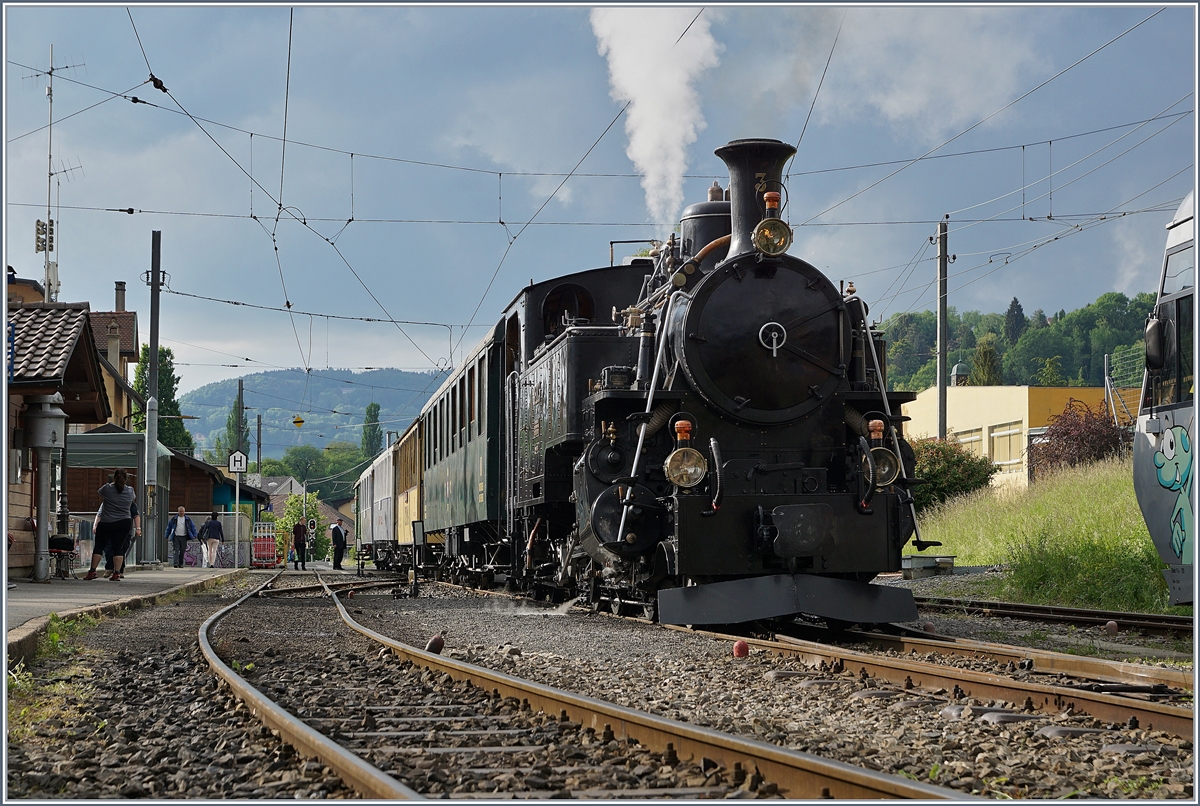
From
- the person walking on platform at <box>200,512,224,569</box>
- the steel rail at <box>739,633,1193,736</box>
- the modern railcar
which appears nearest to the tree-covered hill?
the person walking on platform at <box>200,512,224,569</box>

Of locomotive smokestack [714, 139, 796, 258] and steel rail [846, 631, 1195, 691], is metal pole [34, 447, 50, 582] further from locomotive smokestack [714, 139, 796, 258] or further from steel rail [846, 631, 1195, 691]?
steel rail [846, 631, 1195, 691]

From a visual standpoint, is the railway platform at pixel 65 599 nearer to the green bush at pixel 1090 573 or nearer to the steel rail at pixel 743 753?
the steel rail at pixel 743 753

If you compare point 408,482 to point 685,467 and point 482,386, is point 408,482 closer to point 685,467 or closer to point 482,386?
point 482,386

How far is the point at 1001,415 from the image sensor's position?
1571 inches

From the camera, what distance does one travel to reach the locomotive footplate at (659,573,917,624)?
8328 mm

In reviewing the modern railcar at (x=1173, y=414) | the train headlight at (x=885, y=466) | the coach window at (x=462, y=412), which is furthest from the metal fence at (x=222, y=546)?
the modern railcar at (x=1173, y=414)

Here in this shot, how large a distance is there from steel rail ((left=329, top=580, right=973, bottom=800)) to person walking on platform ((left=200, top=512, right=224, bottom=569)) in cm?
2909

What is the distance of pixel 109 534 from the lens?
17109 mm

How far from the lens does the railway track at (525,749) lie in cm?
373

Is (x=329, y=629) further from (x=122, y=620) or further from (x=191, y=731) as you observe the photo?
(x=191, y=731)

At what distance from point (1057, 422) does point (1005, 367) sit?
74.2 m

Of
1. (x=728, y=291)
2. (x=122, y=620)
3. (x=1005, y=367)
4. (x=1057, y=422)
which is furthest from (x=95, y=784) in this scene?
(x=1005, y=367)

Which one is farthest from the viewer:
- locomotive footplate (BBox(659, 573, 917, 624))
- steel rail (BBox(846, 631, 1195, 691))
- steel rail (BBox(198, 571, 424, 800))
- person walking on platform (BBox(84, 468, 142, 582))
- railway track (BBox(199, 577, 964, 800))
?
person walking on platform (BBox(84, 468, 142, 582))

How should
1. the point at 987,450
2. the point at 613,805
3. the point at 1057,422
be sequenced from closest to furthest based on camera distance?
1. the point at 613,805
2. the point at 1057,422
3. the point at 987,450
